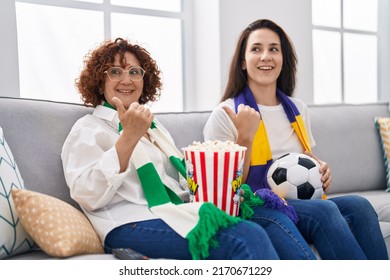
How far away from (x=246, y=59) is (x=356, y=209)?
82 cm

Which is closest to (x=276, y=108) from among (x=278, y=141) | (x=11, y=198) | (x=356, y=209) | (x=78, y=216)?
(x=278, y=141)

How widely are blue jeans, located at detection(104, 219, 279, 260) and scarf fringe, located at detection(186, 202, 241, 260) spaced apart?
0.07 feet

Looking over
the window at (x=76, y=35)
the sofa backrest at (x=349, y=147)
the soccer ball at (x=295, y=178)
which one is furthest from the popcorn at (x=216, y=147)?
the sofa backrest at (x=349, y=147)

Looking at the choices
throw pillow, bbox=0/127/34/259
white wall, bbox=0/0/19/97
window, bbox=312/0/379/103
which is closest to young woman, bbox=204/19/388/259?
throw pillow, bbox=0/127/34/259

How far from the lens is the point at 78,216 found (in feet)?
4.63

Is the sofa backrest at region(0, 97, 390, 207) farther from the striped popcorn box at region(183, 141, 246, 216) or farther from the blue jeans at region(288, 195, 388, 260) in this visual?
the blue jeans at region(288, 195, 388, 260)

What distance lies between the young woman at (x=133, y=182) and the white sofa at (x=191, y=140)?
0.14 m

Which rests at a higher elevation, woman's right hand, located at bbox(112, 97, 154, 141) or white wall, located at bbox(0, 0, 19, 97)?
white wall, located at bbox(0, 0, 19, 97)

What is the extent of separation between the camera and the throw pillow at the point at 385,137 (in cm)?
257

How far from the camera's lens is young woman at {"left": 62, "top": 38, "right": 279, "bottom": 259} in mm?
1293

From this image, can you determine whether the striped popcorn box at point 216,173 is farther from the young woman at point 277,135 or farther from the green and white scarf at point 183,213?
the young woman at point 277,135

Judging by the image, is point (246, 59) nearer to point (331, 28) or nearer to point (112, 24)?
point (112, 24)

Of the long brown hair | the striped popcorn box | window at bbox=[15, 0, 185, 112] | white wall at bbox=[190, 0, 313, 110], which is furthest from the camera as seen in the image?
white wall at bbox=[190, 0, 313, 110]

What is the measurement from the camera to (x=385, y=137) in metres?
2.61
